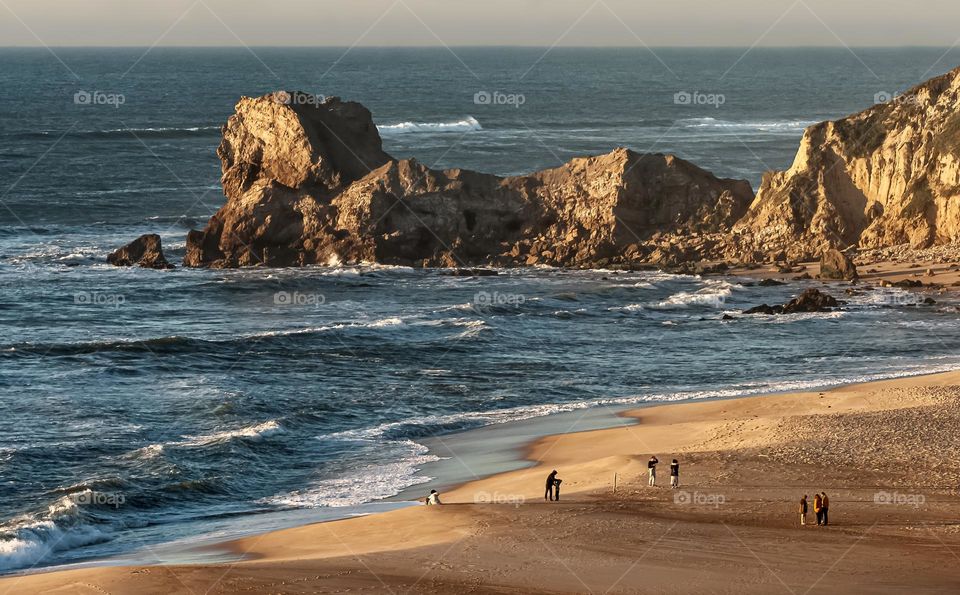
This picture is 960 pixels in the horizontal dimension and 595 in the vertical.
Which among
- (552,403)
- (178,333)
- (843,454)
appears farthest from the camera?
(178,333)

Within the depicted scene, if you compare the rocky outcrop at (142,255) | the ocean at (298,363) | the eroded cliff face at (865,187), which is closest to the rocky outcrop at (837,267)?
the ocean at (298,363)

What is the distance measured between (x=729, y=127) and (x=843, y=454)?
121 meters

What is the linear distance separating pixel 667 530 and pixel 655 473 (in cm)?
587

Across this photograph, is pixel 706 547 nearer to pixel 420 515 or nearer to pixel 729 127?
pixel 420 515

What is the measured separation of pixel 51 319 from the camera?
64.3 meters

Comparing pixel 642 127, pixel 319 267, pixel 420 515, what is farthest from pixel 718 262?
pixel 642 127

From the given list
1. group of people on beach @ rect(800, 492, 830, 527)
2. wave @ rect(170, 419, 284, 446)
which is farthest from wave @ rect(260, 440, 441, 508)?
group of people on beach @ rect(800, 492, 830, 527)

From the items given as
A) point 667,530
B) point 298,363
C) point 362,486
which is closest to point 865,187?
point 298,363

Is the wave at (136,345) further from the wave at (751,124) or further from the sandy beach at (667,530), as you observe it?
the wave at (751,124)

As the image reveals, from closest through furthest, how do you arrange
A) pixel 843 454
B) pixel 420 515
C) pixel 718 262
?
pixel 420 515
pixel 843 454
pixel 718 262

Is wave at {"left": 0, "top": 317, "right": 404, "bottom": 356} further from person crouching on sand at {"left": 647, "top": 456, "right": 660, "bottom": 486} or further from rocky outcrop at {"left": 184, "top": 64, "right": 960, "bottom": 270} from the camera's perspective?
person crouching on sand at {"left": 647, "top": 456, "right": 660, "bottom": 486}

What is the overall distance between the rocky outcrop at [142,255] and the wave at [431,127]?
241 feet

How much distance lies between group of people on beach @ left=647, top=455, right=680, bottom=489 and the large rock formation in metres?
37.4

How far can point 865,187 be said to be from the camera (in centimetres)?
7494
